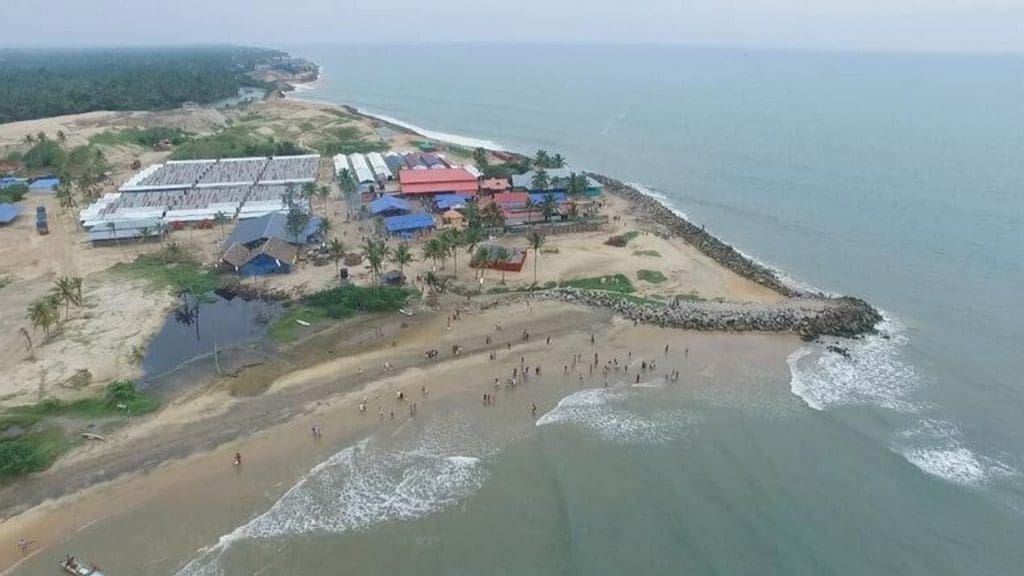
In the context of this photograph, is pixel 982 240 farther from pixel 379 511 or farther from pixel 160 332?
pixel 160 332

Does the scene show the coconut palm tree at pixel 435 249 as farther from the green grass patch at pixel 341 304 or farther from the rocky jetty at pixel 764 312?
the rocky jetty at pixel 764 312

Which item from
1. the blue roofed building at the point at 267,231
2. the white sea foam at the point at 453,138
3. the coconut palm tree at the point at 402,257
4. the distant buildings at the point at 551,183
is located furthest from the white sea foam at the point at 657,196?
the blue roofed building at the point at 267,231

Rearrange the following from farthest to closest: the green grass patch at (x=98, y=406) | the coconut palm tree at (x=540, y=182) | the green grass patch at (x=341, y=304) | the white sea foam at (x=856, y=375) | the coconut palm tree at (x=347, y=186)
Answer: the coconut palm tree at (x=347, y=186), the coconut palm tree at (x=540, y=182), the green grass patch at (x=341, y=304), the white sea foam at (x=856, y=375), the green grass patch at (x=98, y=406)

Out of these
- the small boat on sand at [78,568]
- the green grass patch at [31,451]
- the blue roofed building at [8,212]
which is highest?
the blue roofed building at [8,212]

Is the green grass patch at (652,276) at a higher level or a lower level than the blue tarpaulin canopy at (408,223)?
lower

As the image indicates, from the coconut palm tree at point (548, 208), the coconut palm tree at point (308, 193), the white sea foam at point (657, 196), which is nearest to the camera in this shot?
the coconut palm tree at point (548, 208)

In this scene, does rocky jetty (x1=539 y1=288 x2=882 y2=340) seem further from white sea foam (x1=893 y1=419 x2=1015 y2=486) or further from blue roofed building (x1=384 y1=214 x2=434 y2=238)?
blue roofed building (x1=384 y1=214 x2=434 y2=238)

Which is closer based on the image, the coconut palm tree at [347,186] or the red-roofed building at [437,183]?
the coconut palm tree at [347,186]
